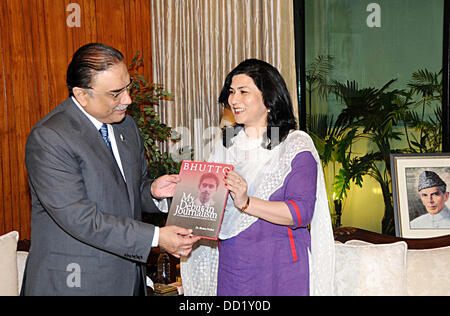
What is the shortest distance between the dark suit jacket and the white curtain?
2.34 metres

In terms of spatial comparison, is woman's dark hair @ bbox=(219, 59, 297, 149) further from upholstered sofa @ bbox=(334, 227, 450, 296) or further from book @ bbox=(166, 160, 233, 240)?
upholstered sofa @ bbox=(334, 227, 450, 296)

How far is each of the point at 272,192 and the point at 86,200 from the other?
0.77m

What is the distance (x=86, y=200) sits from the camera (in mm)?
1745

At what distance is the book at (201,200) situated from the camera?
1895 mm

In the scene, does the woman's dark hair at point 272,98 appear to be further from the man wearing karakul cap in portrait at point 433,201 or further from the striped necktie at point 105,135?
the man wearing karakul cap in portrait at point 433,201

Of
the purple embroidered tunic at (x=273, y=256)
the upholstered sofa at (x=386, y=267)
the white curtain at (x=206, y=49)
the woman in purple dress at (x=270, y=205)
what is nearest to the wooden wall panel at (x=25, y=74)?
the white curtain at (x=206, y=49)

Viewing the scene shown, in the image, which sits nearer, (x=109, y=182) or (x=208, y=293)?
(x=109, y=182)

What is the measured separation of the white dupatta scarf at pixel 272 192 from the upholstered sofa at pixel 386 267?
0.73ft

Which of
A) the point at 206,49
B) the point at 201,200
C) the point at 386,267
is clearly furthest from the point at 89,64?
the point at 206,49

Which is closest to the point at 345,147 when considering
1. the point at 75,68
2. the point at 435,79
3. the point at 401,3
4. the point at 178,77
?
the point at 435,79

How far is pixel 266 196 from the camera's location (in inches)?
79.4

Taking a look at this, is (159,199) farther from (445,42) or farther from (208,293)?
(445,42)

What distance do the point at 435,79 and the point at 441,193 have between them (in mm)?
1097

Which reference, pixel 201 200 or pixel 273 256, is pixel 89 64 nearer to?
pixel 201 200
